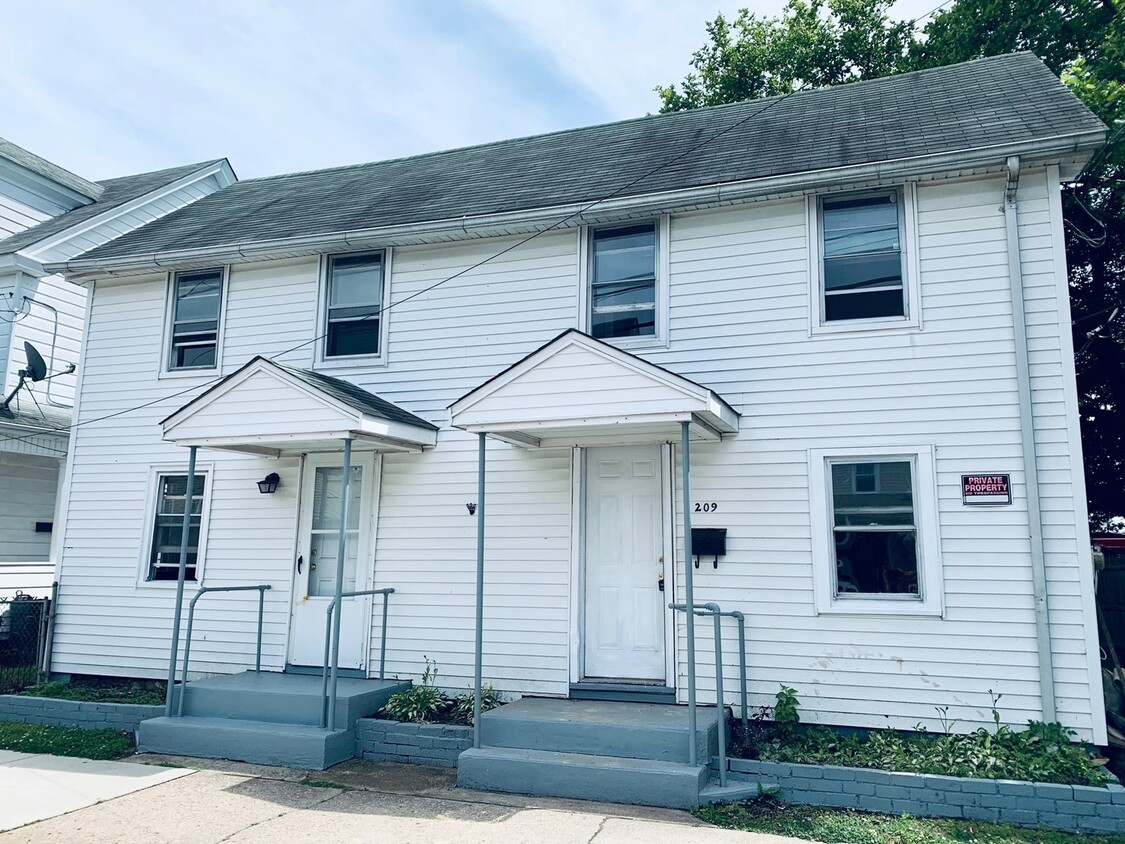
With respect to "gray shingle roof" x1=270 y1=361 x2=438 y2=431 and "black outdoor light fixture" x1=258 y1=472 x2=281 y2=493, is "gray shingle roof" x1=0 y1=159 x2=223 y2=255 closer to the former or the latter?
"black outdoor light fixture" x1=258 y1=472 x2=281 y2=493

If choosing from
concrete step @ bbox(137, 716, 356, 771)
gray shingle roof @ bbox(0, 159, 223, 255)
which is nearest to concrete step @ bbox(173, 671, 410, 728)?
concrete step @ bbox(137, 716, 356, 771)

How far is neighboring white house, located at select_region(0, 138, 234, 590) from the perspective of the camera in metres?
10.9

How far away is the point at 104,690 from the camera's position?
8.68 metres

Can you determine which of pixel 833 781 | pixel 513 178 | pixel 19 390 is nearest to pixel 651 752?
pixel 833 781

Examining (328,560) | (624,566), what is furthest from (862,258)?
(328,560)

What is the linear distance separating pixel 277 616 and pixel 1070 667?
7.51 metres

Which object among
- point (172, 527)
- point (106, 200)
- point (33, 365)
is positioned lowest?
point (172, 527)

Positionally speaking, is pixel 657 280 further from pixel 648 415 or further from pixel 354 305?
pixel 354 305

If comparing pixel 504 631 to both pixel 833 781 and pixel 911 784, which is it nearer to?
pixel 833 781

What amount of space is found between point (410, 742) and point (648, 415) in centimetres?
364

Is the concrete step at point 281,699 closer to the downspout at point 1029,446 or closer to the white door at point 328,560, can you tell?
the white door at point 328,560

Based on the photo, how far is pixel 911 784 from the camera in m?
5.54

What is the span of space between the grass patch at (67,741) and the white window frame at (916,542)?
6627mm

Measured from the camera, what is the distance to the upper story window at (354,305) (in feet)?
29.0
